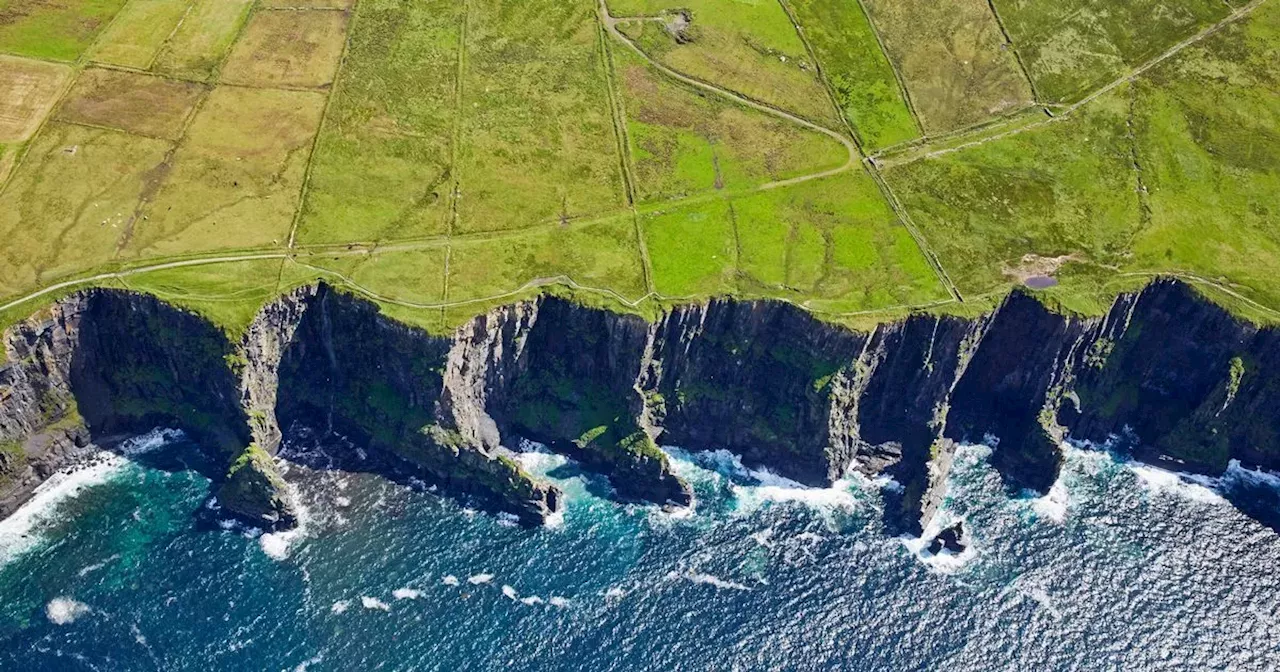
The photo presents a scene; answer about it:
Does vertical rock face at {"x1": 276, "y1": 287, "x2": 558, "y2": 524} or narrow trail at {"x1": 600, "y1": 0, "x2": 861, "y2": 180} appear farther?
narrow trail at {"x1": 600, "y1": 0, "x2": 861, "y2": 180}

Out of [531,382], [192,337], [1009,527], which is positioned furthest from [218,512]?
[1009,527]

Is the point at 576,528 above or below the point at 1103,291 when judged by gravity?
below

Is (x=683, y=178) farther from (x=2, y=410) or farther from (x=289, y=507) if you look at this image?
(x=2, y=410)

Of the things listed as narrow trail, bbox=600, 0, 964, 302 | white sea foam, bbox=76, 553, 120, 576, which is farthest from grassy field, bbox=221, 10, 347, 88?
white sea foam, bbox=76, 553, 120, 576

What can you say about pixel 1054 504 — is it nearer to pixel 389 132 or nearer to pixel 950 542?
pixel 950 542

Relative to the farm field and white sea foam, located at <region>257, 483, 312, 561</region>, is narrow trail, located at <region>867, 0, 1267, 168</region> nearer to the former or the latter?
the farm field

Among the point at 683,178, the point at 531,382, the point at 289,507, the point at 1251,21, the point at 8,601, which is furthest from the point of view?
the point at 1251,21
